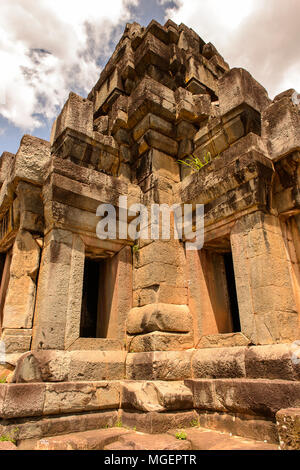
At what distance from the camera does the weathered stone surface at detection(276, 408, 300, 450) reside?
2.51 meters

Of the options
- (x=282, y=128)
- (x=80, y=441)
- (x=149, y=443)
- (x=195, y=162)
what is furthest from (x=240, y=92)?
(x=80, y=441)

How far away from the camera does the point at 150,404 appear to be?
3.76m

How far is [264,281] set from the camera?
12.8ft

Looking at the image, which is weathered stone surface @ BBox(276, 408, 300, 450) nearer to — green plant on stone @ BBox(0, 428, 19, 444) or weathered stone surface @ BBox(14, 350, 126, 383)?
weathered stone surface @ BBox(14, 350, 126, 383)

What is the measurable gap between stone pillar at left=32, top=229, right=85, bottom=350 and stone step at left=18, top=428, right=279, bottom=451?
1.09 m

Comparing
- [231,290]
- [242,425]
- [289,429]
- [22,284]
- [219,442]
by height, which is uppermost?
[231,290]

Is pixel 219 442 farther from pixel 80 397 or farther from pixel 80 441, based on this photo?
pixel 80 397

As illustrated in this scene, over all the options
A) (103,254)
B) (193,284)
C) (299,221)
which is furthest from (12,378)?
(299,221)

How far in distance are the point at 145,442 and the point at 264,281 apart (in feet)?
7.12

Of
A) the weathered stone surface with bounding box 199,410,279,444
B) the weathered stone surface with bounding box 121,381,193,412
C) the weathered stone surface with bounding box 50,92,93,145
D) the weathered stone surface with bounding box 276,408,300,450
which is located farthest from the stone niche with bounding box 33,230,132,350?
the weathered stone surface with bounding box 276,408,300,450

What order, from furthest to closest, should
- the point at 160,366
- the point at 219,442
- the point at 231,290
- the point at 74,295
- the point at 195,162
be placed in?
the point at 231,290, the point at 195,162, the point at 74,295, the point at 160,366, the point at 219,442

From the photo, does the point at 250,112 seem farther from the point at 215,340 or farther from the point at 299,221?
the point at 215,340

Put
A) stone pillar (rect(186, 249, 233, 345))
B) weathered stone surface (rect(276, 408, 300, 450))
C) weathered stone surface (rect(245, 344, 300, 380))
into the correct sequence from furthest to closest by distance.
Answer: stone pillar (rect(186, 249, 233, 345)) → weathered stone surface (rect(245, 344, 300, 380)) → weathered stone surface (rect(276, 408, 300, 450))

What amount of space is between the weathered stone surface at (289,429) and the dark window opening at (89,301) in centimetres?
425
